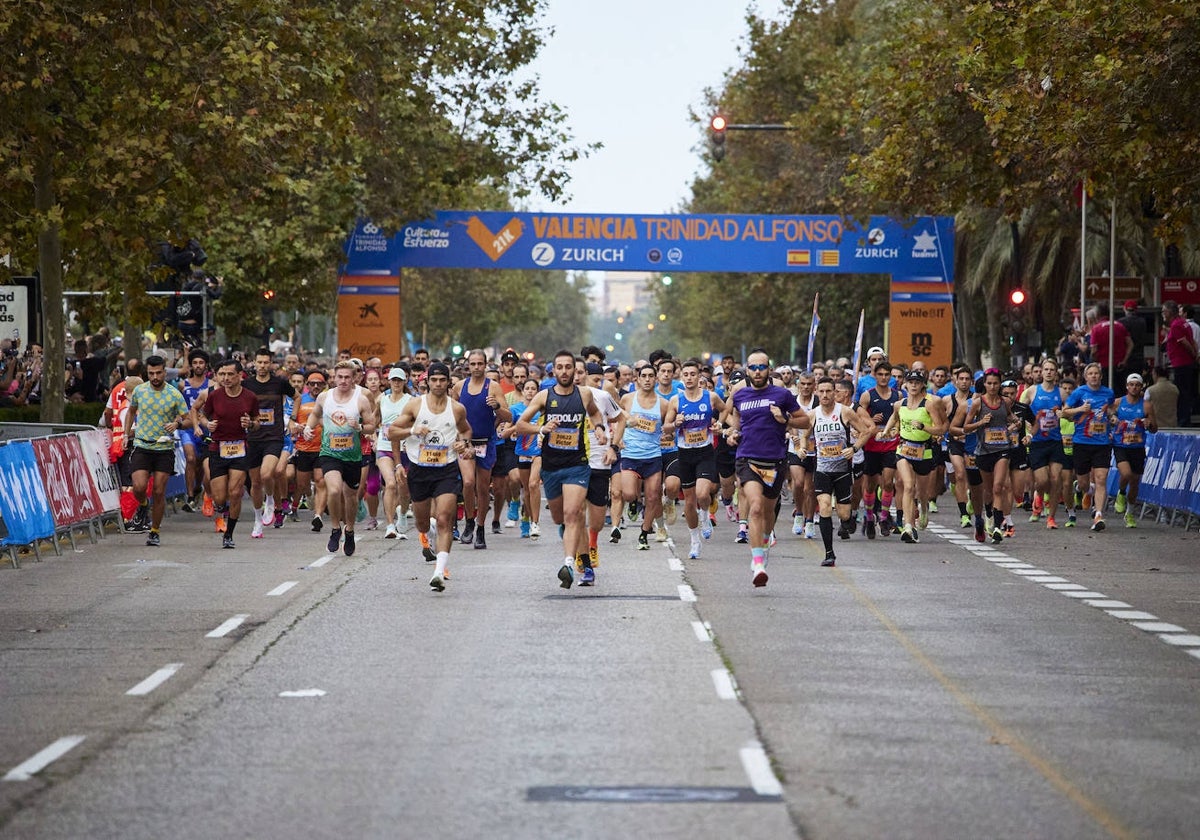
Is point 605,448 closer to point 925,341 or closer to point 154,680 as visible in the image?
point 154,680

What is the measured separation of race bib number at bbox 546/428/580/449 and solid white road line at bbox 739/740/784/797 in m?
7.78

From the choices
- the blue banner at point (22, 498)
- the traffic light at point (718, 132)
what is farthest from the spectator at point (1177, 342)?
the blue banner at point (22, 498)

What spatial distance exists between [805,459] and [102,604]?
969cm

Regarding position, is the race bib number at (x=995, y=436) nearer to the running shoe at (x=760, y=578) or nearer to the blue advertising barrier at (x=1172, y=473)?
the blue advertising barrier at (x=1172, y=473)

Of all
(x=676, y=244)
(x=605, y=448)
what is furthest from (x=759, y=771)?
(x=676, y=244)

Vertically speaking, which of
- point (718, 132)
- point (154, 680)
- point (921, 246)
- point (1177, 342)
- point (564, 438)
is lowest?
point (154, 680)

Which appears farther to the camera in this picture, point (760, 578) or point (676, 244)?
point (676, 244)

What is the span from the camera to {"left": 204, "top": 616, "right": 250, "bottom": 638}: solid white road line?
1371cm

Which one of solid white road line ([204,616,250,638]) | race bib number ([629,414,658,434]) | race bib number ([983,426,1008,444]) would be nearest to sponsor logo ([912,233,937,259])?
race bib number ([983,426,1008,444])

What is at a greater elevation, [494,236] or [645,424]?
[494,236]

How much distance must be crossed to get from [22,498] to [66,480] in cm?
191

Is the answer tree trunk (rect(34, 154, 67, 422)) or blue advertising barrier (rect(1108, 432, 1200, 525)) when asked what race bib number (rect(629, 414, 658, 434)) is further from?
tree trunk (rect(34, 154, 67, 422))

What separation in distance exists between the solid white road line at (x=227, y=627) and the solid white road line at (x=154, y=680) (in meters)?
1.39

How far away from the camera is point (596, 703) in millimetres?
10625
